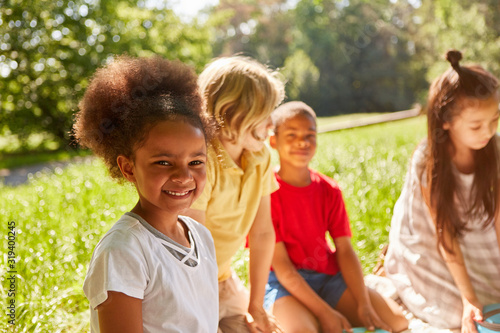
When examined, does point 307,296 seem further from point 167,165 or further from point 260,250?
point 167,165

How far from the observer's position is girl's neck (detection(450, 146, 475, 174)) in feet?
6.85

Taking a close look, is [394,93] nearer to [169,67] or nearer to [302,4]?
[302,4]

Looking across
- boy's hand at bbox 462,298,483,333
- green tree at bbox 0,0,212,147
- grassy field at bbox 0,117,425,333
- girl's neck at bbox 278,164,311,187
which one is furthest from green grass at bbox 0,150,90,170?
boy's hand at bbox 462,298,483,333

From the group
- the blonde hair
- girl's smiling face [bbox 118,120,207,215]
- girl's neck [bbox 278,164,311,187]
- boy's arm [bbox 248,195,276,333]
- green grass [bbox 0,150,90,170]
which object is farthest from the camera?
green grass [bbox 0,150,90,170]

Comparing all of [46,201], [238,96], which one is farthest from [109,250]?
[46,201]

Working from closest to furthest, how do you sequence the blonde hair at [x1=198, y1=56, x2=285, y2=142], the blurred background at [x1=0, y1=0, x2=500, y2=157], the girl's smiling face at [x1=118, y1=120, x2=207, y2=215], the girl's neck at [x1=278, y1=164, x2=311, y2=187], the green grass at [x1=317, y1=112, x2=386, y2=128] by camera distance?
1. the girl's smiling face at [x1=118, y1=120, x2=207, y2=215]
2. the blonde hair at [x1=198, y1=56, x2=285, y2=142]
3. the girl's neck at [x1=278, y1=164, x2=311, y2=187]
4. the blurred background at [x1=0, y1=0, x2=500, y2=157]
5. the green grass at [x1=317, y1=112, x2=386, y2=128]

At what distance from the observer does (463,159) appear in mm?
2100

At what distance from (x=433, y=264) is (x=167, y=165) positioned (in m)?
1.39

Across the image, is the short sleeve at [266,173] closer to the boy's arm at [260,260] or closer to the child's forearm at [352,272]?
the boy's arm at [260,260]

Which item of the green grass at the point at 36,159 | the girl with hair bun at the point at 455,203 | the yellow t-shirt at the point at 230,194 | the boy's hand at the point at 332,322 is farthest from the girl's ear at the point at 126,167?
the green grass at the point at 36,159

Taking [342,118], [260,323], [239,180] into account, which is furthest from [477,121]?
[342,118]

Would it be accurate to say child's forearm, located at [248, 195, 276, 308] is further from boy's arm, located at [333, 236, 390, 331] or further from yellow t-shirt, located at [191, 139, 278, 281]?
boy's arm, located at [333, 236, 390, 331]

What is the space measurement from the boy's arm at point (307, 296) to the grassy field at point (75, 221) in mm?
605

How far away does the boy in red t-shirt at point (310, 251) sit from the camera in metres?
1.91
